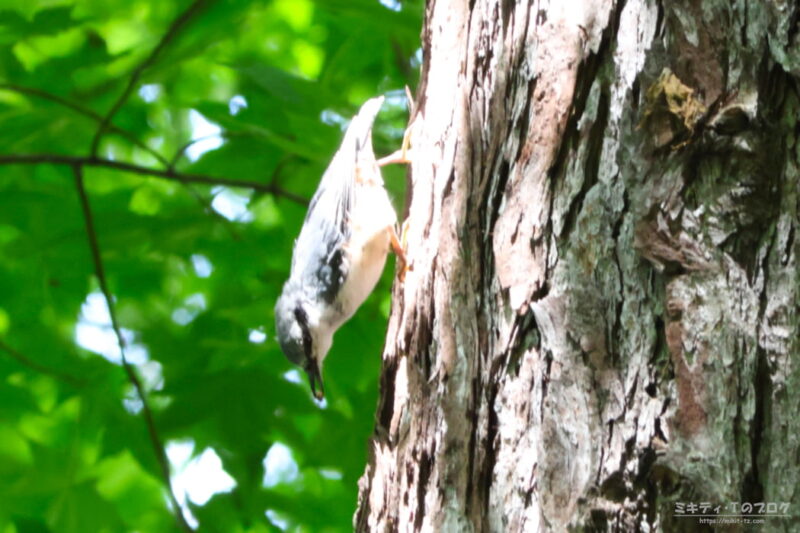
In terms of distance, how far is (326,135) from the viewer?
2766 millimetres

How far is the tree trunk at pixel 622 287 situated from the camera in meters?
1.21

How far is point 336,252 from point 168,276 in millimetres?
1029

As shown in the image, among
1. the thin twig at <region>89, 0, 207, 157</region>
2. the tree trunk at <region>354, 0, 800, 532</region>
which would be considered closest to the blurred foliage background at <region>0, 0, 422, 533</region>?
the thin twig at <region>89, 0, 207, 157</region>

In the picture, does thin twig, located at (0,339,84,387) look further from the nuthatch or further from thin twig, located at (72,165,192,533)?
the nuthatch

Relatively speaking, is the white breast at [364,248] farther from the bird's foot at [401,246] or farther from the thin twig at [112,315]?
the thin twig at [112,315]

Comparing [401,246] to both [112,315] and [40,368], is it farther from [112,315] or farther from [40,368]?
[40,368]

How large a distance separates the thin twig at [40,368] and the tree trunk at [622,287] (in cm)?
182

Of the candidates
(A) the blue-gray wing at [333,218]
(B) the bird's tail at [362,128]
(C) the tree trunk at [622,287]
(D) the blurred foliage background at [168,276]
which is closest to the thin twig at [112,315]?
(D) the blurred foliage background at [168,276]

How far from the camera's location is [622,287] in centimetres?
132

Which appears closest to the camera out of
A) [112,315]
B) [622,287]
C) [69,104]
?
[622,287]

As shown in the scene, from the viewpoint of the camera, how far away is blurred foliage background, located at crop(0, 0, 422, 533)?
2787 millimetres

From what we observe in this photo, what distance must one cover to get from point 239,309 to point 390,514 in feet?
4.95

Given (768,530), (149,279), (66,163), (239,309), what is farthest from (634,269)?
(149,279)

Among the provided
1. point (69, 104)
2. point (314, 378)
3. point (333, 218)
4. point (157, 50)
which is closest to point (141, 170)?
point (69, 104)
